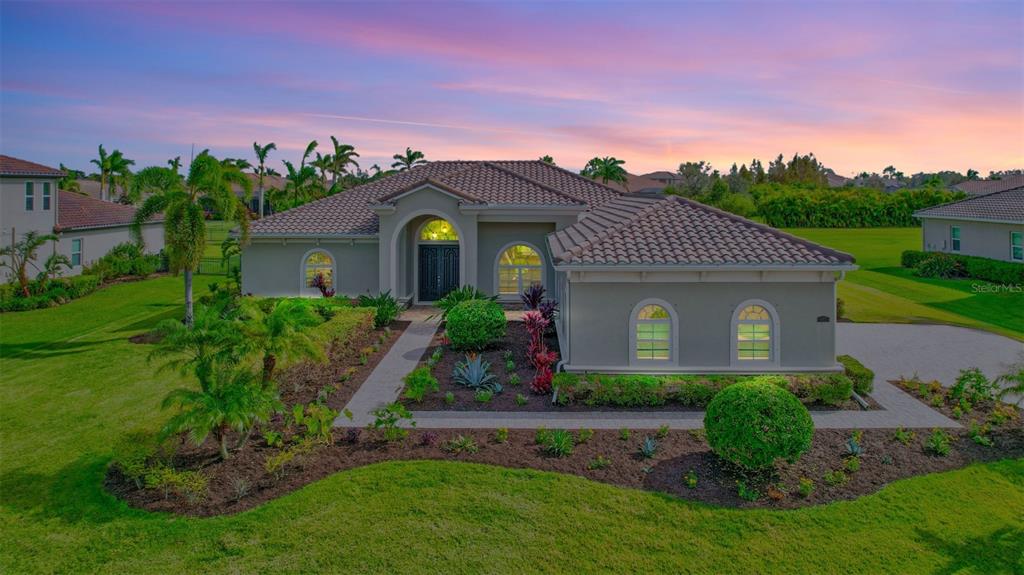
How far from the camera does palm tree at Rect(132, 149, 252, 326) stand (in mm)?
19938

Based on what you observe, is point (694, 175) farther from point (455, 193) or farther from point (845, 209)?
point (455, 193)

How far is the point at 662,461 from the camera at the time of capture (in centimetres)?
1116

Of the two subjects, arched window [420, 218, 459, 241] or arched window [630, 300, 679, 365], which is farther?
arched window [420, 218, 459, 241]

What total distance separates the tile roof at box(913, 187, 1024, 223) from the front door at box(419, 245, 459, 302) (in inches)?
1173

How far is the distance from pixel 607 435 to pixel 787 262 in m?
5.65

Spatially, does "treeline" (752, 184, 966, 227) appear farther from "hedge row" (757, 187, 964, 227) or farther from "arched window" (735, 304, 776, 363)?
"arched window" (735, 304, 776, 363)

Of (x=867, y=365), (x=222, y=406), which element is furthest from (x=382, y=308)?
(x=867, y=365)

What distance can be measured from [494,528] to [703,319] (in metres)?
7.65

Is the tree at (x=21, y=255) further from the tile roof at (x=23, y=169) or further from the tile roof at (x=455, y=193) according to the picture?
the tile roof at (x=455, y=193)

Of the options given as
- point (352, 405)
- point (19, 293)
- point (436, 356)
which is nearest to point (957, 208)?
point (436, 356)

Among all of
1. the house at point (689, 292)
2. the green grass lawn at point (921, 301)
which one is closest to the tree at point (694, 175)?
the green grass lawn at point (921, 301)

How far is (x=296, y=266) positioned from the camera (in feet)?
82.5

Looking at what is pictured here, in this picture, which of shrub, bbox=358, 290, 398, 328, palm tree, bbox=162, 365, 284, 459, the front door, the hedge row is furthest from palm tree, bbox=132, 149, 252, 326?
the hedge row

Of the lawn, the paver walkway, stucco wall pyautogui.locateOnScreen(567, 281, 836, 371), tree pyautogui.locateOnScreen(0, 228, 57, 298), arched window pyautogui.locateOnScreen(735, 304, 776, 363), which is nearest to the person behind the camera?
the lawn
